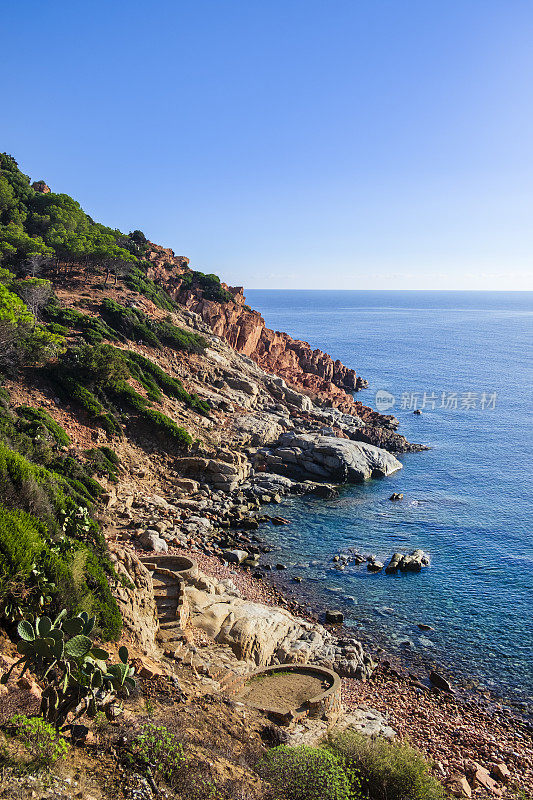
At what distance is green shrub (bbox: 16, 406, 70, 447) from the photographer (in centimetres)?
2953

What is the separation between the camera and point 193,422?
45.3 meters

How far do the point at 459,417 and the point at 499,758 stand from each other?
5504 cm

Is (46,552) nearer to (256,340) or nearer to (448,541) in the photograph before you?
(448,541)

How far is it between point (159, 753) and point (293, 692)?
843 centimetres

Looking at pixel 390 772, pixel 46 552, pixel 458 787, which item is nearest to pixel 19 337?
pixel 46 552

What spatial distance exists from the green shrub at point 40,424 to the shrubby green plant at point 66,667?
2084 centimetres

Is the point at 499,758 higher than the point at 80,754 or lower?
lower

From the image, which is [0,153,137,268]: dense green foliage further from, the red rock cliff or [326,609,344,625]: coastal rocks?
[326,609,344,625]: coastal rocks

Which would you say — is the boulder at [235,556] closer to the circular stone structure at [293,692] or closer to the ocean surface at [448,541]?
the ocean surface at [448,541]

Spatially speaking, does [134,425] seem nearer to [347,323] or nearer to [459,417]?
[459,417]

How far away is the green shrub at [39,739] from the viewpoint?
8680 mm

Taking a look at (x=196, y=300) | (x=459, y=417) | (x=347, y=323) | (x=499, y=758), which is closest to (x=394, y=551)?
(x=499, y=758)

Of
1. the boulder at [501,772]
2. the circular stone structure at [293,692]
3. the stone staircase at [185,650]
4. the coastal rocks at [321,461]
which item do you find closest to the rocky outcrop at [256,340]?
the coastal rocks at [321,461]

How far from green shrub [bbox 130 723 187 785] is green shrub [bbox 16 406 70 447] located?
2196 cm
